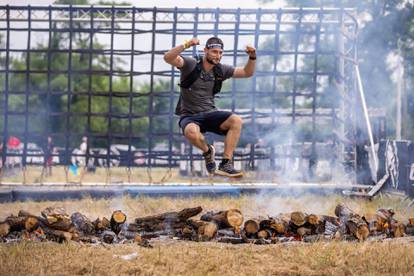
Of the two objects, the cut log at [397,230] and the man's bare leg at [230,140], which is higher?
the man's bare leg at [230,140]

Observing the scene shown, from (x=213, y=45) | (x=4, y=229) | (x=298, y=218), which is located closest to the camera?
(x=213, y=45)

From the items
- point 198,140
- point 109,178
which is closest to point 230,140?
point 198,140

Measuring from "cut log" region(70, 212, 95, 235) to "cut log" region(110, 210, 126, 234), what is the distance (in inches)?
13.4

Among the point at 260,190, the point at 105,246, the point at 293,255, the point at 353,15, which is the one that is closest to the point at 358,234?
the point at 293,255

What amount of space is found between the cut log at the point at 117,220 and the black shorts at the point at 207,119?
75.6 inches

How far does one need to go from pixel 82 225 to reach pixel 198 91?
3008 millimetres

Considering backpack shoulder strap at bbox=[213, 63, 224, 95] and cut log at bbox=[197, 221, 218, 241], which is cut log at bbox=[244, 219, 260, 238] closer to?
cut log at bbox=[197, 221, 218, 241]

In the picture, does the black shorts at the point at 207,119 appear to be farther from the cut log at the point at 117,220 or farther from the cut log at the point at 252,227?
the cut log at the point at 117,220

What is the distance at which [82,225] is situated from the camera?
10.2m

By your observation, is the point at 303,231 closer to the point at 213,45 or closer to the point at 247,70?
the point at 247,70

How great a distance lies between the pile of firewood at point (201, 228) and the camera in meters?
9.62

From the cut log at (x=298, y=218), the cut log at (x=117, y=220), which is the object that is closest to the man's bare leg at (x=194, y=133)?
the cut log at (x=117, y=220)

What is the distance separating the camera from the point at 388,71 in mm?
33781

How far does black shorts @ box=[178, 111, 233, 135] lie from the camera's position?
9148 mm
